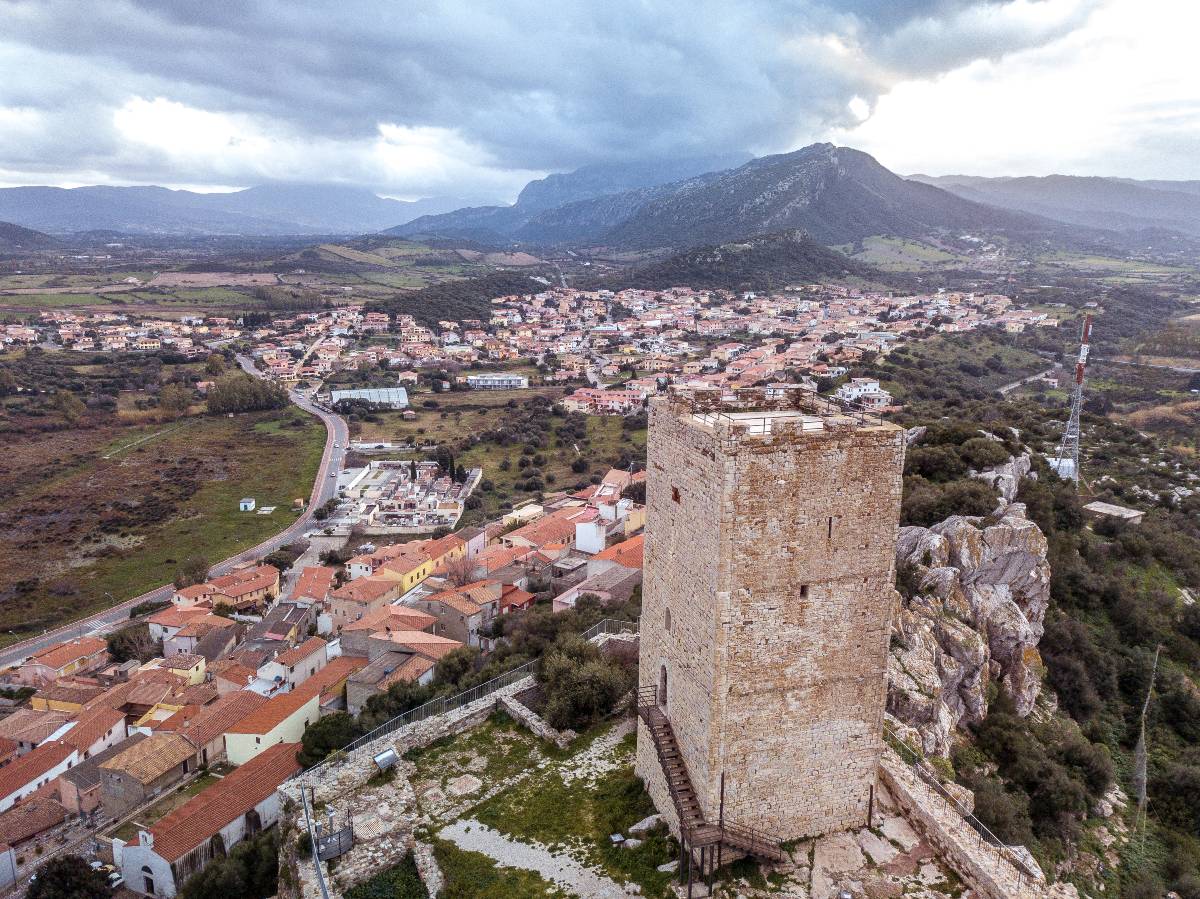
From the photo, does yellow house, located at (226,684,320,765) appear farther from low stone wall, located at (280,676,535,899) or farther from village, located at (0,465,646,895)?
low stone wall, located at (280,676,535,899)

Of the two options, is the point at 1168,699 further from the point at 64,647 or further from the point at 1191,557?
the point at 64,647

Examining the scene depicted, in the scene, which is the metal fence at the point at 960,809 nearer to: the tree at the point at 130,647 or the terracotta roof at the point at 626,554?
the terracotta roof at the point at 626,554

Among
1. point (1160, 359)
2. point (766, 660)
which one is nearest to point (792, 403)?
point (766, 660)

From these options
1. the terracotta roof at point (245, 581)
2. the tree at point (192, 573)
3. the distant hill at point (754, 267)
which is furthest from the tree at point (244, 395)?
the distant hill at point (754, 267)

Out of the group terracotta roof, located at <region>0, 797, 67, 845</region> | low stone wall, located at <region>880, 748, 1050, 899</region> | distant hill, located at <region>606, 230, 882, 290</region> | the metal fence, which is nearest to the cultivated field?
terracotta roof, located at <region>0, 797, 67, 845</region>

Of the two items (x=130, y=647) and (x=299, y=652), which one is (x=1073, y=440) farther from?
(x=130, y=647)

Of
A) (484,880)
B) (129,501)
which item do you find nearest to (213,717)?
(484,880)
